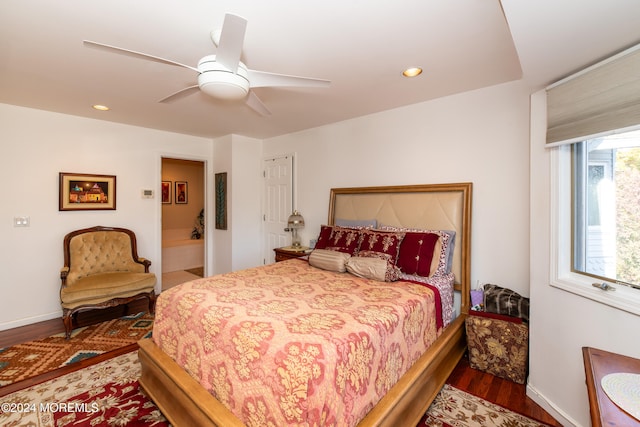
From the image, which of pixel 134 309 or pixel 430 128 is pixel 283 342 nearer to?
pixel 430 128

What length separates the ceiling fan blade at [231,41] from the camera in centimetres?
130

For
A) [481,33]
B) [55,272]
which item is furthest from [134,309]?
[481,33]

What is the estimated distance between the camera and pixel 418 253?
2531mm

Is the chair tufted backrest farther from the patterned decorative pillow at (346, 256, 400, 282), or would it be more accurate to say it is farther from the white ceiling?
the patterned decorative pillow at (346, 256, 400, 282)

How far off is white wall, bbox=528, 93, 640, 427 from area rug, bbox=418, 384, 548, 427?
0.84ft

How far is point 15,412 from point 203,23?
2821 mm

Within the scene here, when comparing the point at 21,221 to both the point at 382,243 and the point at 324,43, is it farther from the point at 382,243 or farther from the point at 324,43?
the point at 382,243

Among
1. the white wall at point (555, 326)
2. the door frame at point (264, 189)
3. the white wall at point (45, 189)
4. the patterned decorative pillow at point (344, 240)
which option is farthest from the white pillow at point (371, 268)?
the white wall at point (45, 189)

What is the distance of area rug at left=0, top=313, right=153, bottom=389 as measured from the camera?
7.82ft

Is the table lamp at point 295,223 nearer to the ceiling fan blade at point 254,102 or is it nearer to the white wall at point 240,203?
the white wall at point 240,203

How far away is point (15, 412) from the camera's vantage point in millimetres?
1891

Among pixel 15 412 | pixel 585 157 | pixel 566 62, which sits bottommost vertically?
pixel 15 412

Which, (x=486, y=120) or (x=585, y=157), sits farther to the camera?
(x=486, y=120)

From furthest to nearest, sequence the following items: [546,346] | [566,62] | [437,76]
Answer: [437,76] → [546,346] → [566,62]
